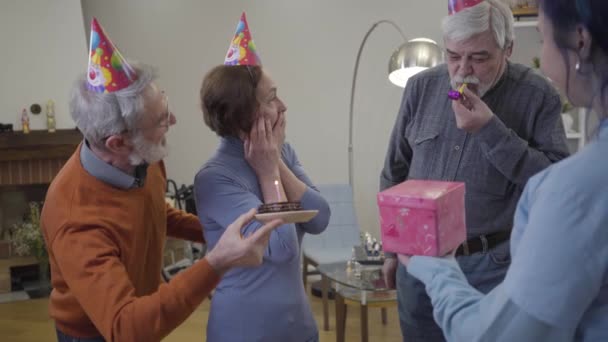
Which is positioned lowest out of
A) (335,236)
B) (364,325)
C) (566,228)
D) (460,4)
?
(364,325)

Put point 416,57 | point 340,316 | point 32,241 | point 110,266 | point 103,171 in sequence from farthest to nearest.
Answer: point 32,241
point 416,57
point 340,316
point 103,171
point 110,266

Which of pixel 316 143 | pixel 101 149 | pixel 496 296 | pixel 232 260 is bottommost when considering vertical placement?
pixel 316 143

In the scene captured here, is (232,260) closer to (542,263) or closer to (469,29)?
(542,263)

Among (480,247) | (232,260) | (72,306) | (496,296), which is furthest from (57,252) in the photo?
(480,247)

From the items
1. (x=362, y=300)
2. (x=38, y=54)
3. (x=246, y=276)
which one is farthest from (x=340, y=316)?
(x=38, y=54)

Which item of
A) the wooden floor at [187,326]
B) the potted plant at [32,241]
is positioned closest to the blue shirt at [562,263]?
the wooden floor at [187,326]

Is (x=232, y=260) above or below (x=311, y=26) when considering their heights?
below

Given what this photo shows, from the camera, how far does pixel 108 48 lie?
1.47m

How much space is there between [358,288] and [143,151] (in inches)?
62.4

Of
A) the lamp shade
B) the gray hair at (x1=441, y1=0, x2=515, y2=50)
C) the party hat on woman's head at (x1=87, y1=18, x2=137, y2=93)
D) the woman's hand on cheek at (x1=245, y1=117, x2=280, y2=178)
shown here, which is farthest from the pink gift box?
the lamp shade

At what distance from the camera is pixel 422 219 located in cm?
113

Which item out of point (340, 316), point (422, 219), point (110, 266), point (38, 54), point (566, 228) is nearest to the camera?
point (566, 228)

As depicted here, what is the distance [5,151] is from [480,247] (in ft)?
13.5

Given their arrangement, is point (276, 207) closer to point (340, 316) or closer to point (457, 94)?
point (457, 94)
